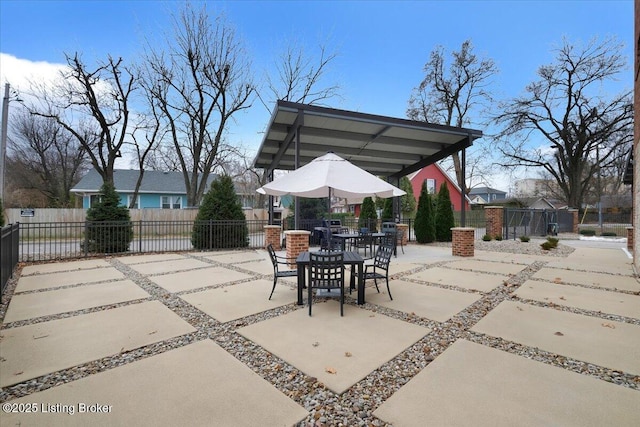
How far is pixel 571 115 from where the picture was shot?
69.7 ft

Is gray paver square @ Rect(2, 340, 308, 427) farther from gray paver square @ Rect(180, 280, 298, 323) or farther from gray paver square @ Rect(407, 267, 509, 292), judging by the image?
gray paver square @ Rect(407, 267, 509, 292)

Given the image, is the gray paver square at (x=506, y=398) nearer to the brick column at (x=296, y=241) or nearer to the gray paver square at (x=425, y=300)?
the gray paver square at (x=425, y=300)

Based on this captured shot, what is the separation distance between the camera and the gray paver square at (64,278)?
565 cm

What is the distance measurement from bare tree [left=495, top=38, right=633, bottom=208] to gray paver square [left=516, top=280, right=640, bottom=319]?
2084 centimetres

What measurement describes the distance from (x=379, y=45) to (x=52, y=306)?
1432cm

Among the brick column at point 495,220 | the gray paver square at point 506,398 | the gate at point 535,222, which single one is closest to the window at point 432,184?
the gate at point 535,222

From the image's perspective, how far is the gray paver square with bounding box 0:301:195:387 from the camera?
270cm

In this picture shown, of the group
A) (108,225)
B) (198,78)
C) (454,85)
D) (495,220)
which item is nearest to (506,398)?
(108,225)

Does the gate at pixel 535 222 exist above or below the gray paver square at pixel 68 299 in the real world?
above

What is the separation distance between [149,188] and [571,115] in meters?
32.6

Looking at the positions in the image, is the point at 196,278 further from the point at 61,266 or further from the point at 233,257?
the point at 61,266

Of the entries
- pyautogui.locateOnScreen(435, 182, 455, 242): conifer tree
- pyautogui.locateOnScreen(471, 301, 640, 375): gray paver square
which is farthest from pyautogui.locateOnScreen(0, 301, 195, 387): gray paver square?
pyautogui.locateOnScreen(435, 182, 455, 242): conifer tree

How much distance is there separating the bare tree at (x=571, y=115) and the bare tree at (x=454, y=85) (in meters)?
2.46

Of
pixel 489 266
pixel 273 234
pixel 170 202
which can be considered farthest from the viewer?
pixel 170 202
